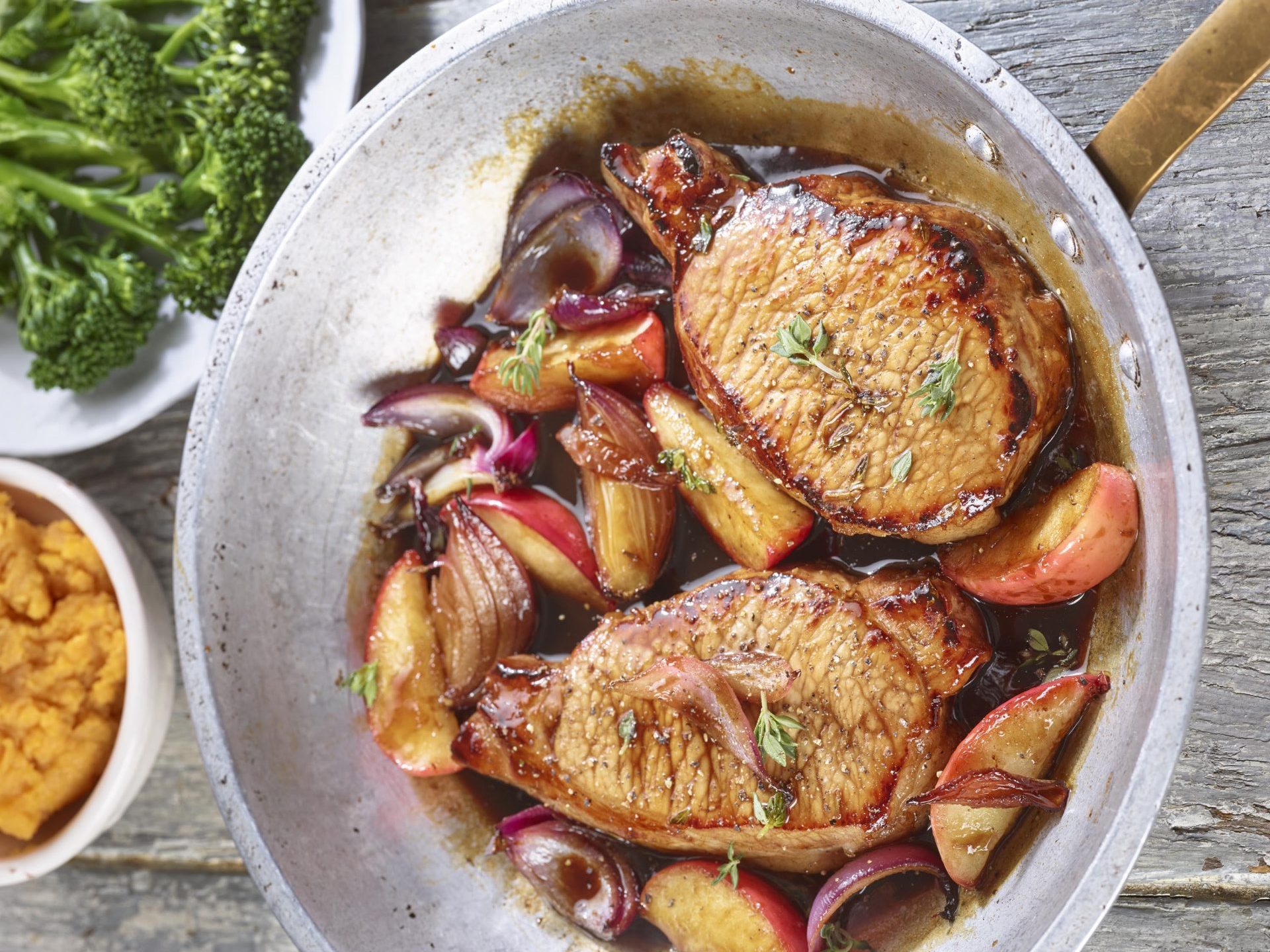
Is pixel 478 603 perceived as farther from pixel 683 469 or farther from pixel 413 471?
pixel 683 469

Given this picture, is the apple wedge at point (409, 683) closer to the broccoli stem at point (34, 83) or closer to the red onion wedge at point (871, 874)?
the red onion wedge at point (871, 874)

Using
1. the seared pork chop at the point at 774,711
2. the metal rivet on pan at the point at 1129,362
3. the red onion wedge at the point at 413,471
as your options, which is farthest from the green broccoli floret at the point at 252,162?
the metal rivet on pan at the point at 1129,362

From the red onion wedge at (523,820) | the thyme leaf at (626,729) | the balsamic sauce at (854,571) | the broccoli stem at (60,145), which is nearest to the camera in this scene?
the balsamic sauce at (854,571)

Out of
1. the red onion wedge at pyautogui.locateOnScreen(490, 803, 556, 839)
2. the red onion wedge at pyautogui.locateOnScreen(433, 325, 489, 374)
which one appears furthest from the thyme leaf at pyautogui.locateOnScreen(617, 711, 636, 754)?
the red onion wedge at pyautogui.locateOnScreen(433, 325, 489, 374)

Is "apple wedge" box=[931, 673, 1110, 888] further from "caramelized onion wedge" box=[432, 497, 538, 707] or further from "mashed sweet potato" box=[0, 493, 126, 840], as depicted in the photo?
"mashed sweet potato" box=[0, 493, 126, 840]

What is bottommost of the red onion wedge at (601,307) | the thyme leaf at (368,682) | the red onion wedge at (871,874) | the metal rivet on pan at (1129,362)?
the thyme leaf at (368,682)
